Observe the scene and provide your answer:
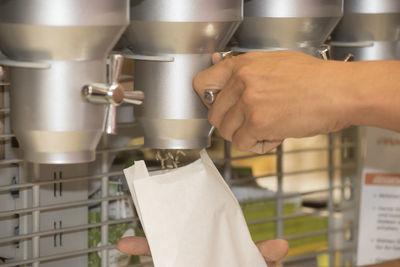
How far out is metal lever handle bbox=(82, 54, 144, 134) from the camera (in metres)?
0.63

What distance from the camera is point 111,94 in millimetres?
632

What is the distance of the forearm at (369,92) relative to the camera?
28.8 inches

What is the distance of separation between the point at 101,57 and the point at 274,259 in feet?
1.35

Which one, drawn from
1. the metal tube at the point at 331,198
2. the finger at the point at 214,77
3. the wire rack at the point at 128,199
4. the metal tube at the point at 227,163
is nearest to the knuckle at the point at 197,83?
the finger at the point at 214,77

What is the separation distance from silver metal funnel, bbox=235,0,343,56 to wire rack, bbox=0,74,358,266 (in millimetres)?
251

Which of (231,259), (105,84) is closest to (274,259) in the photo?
(231,259)

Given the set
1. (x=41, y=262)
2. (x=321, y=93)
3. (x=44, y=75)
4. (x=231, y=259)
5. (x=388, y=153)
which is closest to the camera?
(x=44, y=75)

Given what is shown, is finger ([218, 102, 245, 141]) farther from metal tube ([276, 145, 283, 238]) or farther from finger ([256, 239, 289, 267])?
metal tube ([276, 145, 283, 238])

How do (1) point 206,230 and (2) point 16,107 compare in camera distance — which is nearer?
(2) point 16,107

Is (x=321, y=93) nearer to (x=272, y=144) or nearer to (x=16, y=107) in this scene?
(x=272, y=144)

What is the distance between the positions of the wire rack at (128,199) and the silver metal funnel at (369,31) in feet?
0.92

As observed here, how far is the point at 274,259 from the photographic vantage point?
94 cm

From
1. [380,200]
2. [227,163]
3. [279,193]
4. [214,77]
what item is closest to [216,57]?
[214,77]

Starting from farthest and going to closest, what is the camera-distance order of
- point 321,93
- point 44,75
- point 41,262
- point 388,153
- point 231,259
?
point 388,153 < point 41,262 < point 231,259 < point 321,93 < point 44,75
